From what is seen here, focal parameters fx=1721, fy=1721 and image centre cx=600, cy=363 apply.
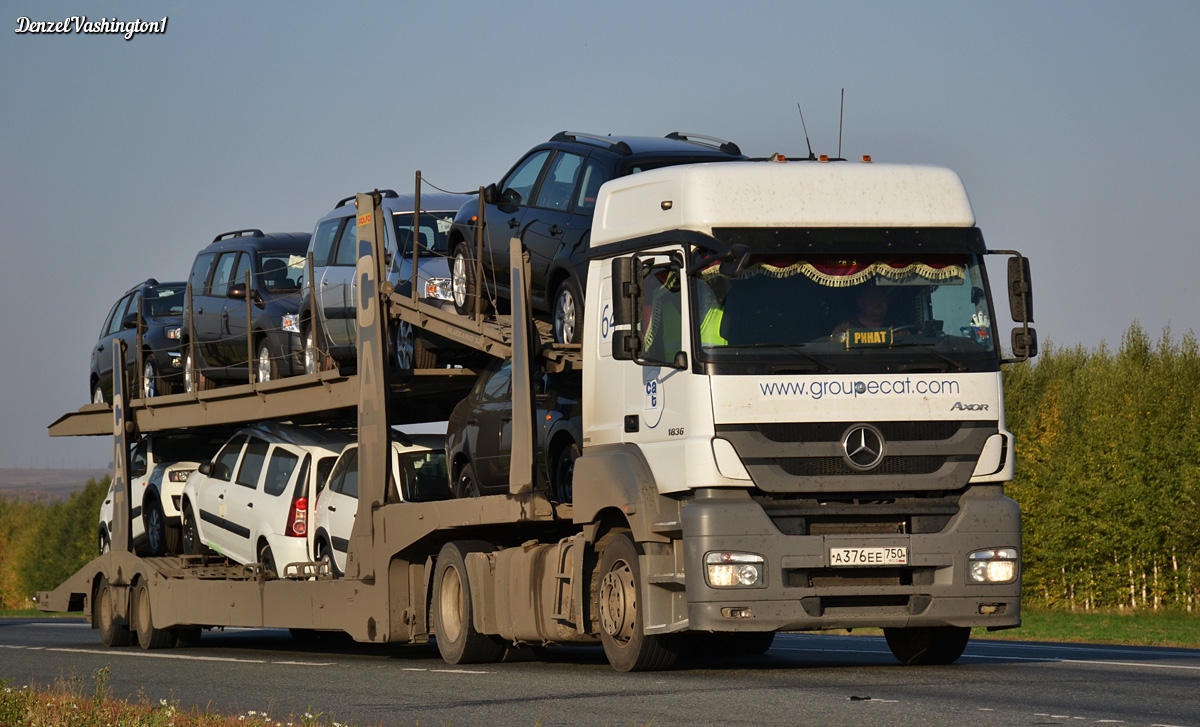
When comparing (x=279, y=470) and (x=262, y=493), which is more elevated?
(x=279, y=470)

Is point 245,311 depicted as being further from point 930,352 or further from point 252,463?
point 930,352

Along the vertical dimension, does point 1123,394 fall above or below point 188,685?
above

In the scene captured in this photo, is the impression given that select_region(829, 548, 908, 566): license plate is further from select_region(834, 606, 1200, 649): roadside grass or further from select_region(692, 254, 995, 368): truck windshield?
select_region(834, 606, 1200, 649): roadside grass

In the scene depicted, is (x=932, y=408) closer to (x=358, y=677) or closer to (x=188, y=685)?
(x=358, y=677)

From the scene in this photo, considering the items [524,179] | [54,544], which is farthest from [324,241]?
[54,544]

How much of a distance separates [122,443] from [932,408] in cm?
1250

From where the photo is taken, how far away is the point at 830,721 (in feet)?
26.9

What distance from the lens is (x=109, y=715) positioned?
8.98m

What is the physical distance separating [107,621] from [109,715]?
11593 millimetres

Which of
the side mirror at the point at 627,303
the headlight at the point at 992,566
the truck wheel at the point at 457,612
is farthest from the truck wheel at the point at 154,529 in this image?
the headlight at the point at 992,566

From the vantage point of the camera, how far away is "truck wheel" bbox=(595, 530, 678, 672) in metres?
11.1

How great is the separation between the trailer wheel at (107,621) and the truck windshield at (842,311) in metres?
11.5

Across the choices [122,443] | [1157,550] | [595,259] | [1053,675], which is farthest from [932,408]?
[1157,550]

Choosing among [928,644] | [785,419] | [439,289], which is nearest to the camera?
[785,419]
